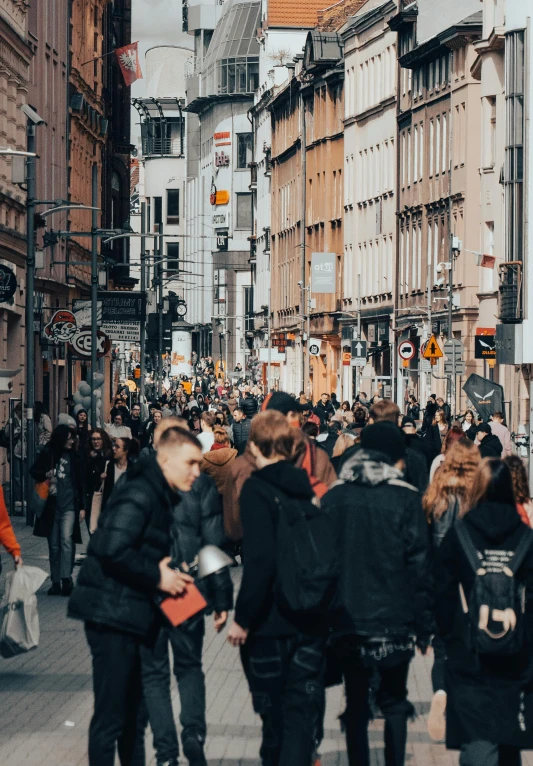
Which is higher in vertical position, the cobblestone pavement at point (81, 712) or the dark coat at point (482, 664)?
the dark coat at point (482, 664)

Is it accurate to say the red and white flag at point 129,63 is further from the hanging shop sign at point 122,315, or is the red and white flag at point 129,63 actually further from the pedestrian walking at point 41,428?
the pedestrian walking at point 41,428

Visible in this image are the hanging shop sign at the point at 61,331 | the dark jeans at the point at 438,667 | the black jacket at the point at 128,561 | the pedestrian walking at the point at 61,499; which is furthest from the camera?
the hanging shop sign at the point at 61,331

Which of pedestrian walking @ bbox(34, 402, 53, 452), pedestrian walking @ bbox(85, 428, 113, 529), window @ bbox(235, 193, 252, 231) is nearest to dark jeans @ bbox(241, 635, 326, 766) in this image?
pedestrian walking @ bbox(85, 428, 113, 529)

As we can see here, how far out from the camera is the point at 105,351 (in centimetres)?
3750

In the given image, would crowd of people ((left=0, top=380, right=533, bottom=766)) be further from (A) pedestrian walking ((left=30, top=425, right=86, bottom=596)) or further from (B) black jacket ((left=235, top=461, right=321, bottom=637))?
A: (A) pedestrian walking ((left=30, top=425, right=86, bottom=596))

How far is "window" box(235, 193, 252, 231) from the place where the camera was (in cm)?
16262

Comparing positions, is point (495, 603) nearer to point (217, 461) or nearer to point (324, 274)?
point (217, 461)

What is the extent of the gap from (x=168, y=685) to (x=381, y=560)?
1136mm

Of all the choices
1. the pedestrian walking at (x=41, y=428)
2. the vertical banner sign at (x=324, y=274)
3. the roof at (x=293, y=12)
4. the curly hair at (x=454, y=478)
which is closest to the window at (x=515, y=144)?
the pedestrian walking at (x=41, y=428)

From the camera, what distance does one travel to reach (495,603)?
8117 millimetres

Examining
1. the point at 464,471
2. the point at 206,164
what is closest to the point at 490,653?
the point at 464,471

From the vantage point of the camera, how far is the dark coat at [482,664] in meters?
8.08

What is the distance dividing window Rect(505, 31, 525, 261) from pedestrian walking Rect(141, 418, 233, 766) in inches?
1542

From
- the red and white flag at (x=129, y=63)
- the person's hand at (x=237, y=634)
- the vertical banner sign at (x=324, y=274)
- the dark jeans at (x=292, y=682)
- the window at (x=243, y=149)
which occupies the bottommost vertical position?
the dark jeans at (x=292, y=682)
